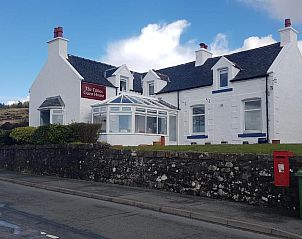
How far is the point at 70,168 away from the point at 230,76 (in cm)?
1348

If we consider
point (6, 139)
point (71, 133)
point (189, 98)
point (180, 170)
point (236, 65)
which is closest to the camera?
point (180, 170)

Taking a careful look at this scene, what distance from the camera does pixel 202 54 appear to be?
31.7 metres

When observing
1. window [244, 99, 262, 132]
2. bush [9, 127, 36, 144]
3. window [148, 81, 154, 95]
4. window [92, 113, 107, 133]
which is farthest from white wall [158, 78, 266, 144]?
bush [9, 127, 36, 144]

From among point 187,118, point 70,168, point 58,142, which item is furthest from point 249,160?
point 187,118

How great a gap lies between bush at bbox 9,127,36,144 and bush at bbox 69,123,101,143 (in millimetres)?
3627

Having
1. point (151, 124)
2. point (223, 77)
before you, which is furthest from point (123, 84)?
point (223, 77)

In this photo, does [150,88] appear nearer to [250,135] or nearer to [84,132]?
[250,135]

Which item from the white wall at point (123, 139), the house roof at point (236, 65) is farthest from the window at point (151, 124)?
the house roof at point (236, 65)

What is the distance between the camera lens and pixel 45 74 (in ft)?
104

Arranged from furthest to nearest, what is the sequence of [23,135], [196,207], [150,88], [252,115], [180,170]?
[150,88] → [252,115] → [23,135] → [180,170] → [196,207]

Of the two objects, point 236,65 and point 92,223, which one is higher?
point 236,65

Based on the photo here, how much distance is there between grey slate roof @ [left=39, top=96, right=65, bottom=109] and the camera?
95.7 ft

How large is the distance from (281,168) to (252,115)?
50.2 ft

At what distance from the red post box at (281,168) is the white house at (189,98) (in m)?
13.9
